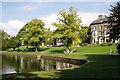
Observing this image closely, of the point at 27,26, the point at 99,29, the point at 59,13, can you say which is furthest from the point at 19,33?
the point at 59,13

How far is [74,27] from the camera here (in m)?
59.7

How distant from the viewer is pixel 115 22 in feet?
127

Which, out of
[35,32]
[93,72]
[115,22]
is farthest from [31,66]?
[35,32]

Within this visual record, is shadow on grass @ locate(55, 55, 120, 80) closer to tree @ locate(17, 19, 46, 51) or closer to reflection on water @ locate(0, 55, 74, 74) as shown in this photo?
reflection on water @ locate(0, 55, 74, 74)

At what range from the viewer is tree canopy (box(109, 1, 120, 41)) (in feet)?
122

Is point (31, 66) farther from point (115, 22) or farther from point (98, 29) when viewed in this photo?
point (98, 29)

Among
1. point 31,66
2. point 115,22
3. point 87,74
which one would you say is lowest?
point 31,66

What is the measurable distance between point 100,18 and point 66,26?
42838 mm

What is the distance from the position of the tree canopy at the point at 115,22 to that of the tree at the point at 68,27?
806 inches

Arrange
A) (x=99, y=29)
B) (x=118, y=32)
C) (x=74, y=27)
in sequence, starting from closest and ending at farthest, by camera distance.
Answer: (x=118, y=32), (x=74, y=27), (x=99, y=29)

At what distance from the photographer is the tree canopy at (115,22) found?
3722 centimetres

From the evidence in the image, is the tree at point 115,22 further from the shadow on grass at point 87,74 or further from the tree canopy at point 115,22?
the shadow on grass at point 87,74

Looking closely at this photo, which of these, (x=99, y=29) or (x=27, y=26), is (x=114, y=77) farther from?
(x=99, y=29)

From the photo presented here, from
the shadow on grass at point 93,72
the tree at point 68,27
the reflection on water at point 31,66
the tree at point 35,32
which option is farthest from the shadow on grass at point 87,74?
the tree at point 35,32
